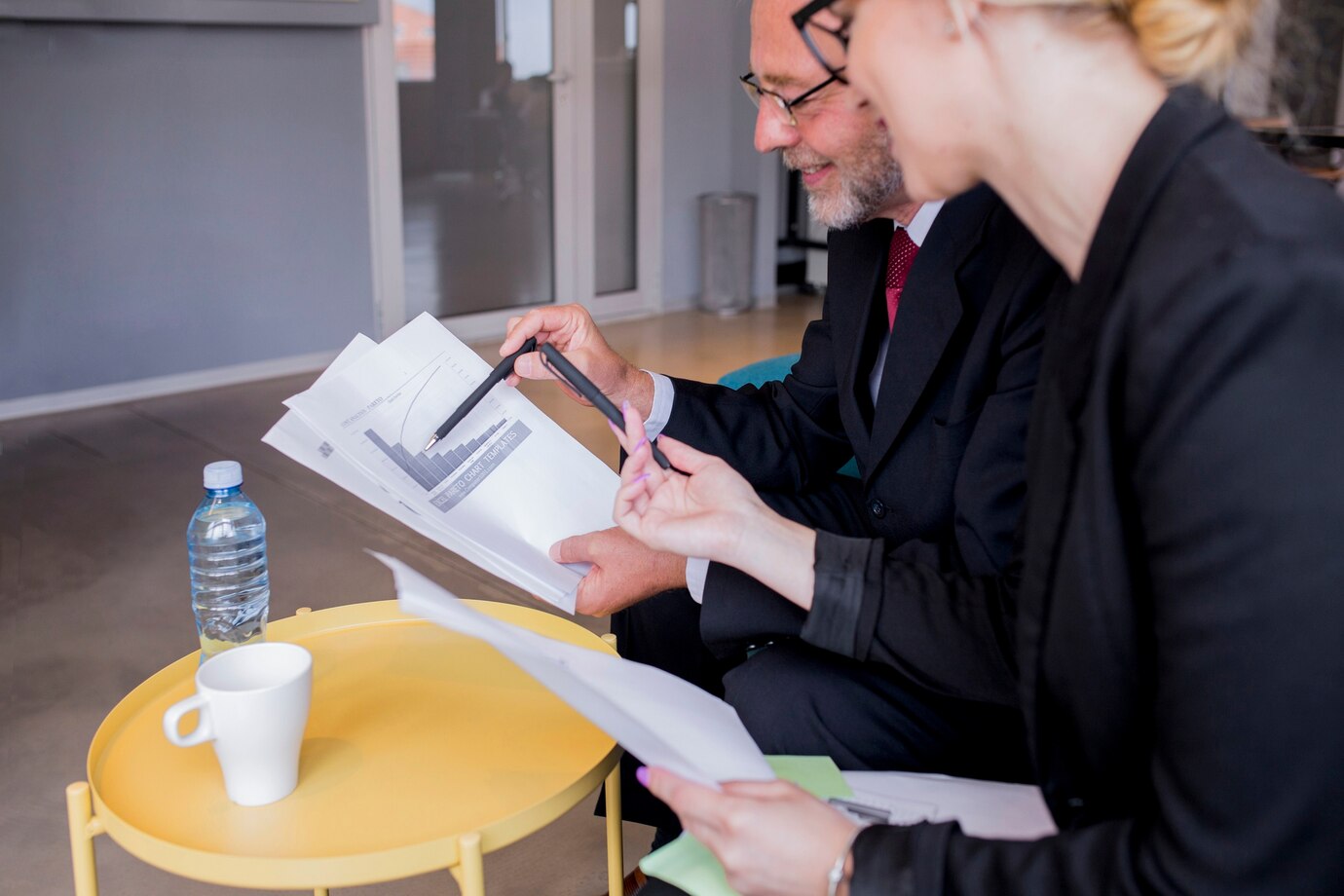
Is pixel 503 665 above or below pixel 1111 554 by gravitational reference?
below

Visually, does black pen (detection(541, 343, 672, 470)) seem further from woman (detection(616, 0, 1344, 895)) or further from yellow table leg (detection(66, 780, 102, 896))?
yellow table leg (detection(66, 780, 102, 896))

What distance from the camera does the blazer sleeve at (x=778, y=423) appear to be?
171 centimetres

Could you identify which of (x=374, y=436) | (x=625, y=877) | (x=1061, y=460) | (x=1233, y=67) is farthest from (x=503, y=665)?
(x=1233, y=67)

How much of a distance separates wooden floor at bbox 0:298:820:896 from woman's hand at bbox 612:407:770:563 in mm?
840

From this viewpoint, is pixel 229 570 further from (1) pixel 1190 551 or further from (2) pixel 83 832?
(1) pixel 1190 551

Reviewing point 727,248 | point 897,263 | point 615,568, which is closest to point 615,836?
point 615,568

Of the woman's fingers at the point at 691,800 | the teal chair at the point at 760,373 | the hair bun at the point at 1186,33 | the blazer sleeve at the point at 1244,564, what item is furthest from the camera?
the teal chair at the point at 760,373

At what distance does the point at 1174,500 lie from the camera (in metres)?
0.68

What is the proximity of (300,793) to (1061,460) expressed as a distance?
0.71 meters

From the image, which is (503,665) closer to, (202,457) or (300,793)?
(300,793)

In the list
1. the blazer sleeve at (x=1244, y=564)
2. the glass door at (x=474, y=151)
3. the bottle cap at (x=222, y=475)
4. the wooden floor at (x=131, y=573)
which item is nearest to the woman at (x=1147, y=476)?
the blazer sleeve at (x=1244, y=564)

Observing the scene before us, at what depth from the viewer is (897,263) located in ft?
5.01

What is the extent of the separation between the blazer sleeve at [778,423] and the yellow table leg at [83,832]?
0.86 meters

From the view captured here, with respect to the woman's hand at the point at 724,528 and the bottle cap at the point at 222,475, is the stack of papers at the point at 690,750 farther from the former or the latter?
the bottle cap at the point at 222,475
